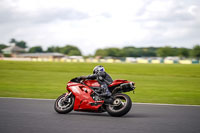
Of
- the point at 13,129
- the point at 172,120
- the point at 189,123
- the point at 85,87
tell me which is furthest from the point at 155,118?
the point at 13,129

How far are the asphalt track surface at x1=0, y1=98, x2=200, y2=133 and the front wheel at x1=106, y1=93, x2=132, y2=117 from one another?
151mm

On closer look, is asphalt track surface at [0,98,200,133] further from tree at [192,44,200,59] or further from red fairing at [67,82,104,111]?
tree at [192,44,200,59]

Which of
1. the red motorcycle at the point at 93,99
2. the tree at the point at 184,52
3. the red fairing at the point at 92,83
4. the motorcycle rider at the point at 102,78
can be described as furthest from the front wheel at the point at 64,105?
the tree at the point at 184,52

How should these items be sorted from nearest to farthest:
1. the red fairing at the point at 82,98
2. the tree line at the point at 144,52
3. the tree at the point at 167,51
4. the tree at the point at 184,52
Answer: the red fairing at the point at 82,98 → the tree at the point at 184,52 → the tree line at the point at 144,52 → the tree at the point at 167,51

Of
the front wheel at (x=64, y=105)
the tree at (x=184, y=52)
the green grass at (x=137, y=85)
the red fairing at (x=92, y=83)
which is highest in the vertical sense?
the tree at (x=184, y=52)

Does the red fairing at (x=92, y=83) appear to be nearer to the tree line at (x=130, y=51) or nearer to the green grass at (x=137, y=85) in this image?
the green grass at (x=137, y=85)

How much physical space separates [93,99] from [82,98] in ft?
0.96

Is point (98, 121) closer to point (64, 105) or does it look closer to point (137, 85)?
point (64, 105)

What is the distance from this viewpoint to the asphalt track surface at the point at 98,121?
19.1ft

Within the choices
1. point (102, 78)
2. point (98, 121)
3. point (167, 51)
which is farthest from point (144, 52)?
point (98, 121)

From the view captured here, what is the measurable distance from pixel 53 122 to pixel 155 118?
2.53m

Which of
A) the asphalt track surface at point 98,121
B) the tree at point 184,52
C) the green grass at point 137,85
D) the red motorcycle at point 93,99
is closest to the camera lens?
the asphalt track surface at point 98,121

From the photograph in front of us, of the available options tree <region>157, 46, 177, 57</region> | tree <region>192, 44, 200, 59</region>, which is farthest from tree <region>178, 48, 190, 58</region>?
tree <region>192, 44, 200, 59</region>

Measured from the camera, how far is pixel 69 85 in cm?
793
